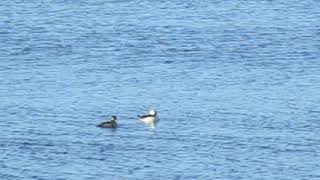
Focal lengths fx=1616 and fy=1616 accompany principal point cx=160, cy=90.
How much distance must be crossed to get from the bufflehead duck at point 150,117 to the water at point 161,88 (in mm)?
433

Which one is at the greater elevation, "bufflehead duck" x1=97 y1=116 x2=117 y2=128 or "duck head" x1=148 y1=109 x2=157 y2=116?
"duck head" x1=148 y1=109 x2=157 y2=116

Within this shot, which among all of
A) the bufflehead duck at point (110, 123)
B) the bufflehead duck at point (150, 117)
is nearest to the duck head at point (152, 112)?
the bufflehead duck at point (150, 117)

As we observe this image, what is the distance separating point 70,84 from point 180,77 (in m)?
6.24

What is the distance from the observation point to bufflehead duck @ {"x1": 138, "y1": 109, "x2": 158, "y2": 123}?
77356 millimetres

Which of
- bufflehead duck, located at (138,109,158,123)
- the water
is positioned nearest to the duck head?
bufflehead duck, located at (138,109,158,123)

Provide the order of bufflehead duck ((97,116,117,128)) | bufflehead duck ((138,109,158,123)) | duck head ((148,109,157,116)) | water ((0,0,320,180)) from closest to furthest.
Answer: water ((0,0,320,180))
bufflehead duck ((97,116,117,128))
bufflehead duck ((138,109,158,123))
duck head ((148,109,157,116))

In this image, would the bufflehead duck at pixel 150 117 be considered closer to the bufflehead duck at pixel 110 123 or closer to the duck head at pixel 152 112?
the duck head at pixel 152 112

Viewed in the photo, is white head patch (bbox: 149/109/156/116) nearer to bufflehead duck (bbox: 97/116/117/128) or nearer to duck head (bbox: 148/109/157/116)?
duck head (bbox: 148/109/157/116)

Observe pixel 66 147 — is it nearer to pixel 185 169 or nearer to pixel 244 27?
pixel 185 169

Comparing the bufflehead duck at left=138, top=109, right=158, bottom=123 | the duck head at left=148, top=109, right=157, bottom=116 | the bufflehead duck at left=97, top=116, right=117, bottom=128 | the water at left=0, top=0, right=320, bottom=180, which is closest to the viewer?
the water at left=0, top=0, right=320, bottom=180

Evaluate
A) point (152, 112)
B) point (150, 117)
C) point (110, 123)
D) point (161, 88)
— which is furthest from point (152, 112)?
point (161, 88)

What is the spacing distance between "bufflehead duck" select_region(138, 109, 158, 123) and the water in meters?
0.43

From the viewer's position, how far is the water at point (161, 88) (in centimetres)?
7206

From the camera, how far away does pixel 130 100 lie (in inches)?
3263
